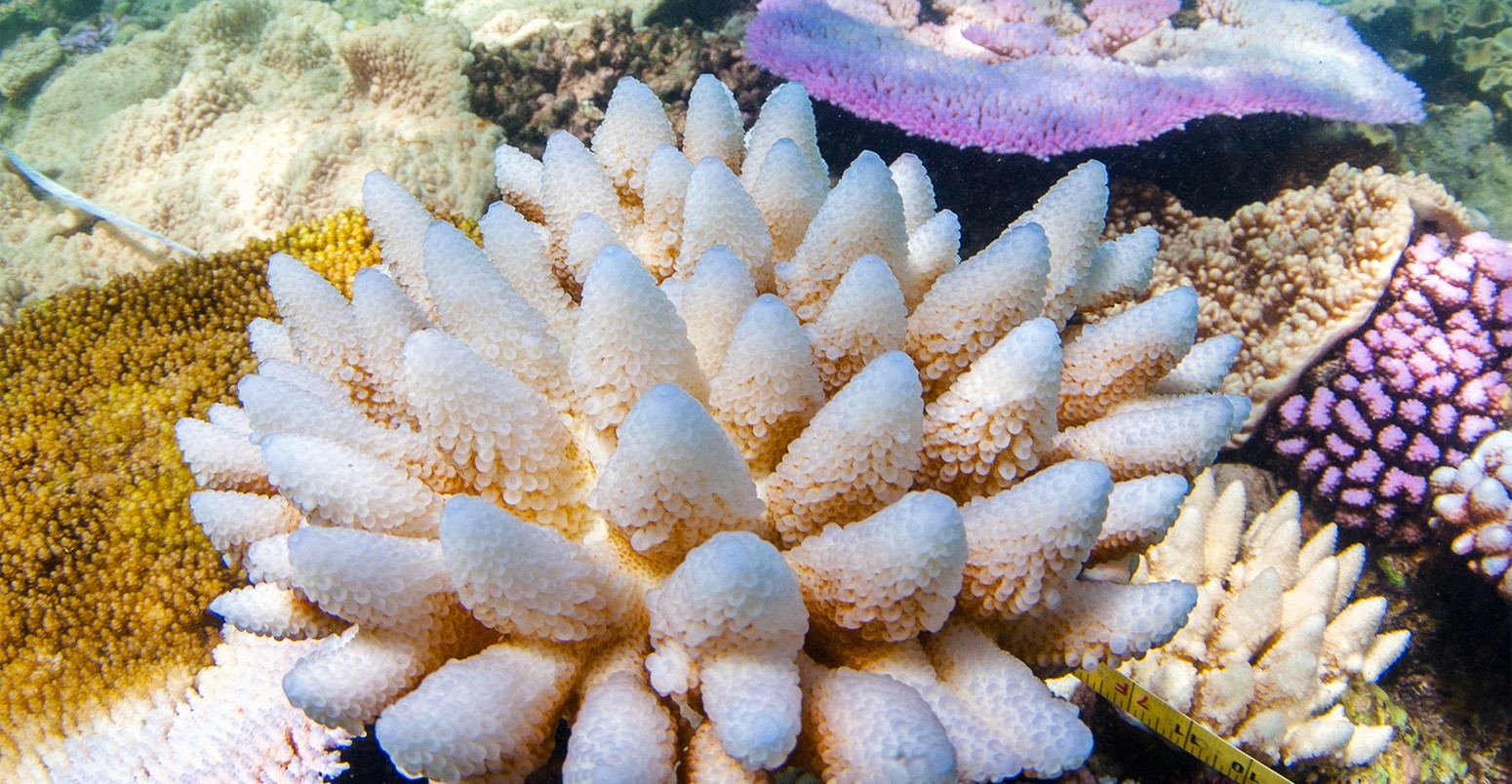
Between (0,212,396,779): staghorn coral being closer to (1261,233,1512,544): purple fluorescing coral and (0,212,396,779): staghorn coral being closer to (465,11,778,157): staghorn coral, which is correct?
(465,11,778,157): staghorn coral

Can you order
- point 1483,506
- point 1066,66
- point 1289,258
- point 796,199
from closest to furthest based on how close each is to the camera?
point 796,199 < point 1483,506 < point 1289,258 < point 1066,66

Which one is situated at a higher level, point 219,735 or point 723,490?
point 723,490

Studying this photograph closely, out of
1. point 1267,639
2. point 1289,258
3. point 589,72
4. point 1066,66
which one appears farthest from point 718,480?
point 589,72

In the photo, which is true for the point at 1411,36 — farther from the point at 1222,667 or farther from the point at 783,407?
the point at 783,407

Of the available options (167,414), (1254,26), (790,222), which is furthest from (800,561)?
(1254,26)

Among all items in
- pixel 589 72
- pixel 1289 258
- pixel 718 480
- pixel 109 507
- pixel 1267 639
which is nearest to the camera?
pixel 718 480

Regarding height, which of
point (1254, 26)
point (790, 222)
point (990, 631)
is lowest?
point (990, 631)

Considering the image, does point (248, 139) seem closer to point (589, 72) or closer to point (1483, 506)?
point (589, 72)
